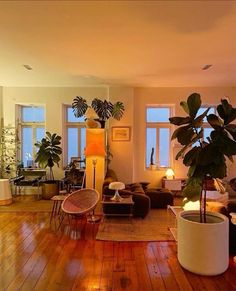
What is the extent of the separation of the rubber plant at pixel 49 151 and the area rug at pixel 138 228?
2.59m

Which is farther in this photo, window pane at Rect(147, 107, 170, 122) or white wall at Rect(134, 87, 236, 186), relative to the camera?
window pane at Rect(147, 107, 170, 122)

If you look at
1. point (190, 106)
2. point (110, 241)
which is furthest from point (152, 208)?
point (190, 106)

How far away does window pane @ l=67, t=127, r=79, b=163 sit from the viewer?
7918mm

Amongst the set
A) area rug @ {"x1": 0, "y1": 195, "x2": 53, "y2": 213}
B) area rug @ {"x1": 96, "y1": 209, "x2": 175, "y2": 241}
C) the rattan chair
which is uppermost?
the rattan chair

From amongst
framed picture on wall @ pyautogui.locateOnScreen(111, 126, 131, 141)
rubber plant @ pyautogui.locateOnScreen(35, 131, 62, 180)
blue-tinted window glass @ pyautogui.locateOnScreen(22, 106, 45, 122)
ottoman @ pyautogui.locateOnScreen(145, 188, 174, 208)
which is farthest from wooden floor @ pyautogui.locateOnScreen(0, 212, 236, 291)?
blue-tinted window glass @ pyautogui.locateOnScreen(22, 106, 45, 122)

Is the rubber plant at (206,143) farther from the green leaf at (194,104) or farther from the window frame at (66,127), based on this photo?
the window frame at (66,127)

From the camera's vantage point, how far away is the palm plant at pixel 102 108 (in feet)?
21.5

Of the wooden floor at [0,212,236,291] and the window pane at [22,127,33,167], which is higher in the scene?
the window pane at [22,127,33,167]

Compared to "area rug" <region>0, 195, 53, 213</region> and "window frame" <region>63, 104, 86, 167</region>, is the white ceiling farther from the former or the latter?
"area rug" <region>0, 195, 53, 213</region>

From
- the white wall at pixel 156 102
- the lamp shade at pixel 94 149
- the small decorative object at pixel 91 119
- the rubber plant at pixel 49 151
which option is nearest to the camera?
the lamp shade at pixel 94 149

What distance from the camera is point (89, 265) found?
341 centimetres

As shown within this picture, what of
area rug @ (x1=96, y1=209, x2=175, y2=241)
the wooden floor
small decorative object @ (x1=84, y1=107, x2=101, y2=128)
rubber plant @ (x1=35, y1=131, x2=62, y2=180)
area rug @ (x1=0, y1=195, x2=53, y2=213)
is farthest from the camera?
rubber plant @ (x1=35, y1=131, x2=62, y2=180)

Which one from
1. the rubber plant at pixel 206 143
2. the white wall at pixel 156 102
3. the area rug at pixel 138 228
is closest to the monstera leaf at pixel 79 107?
the white wall at pixel 156 102

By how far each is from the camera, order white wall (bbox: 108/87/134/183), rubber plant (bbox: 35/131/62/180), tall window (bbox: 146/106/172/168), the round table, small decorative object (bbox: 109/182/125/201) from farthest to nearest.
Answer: tall window (bbox: 146/106/172/168) < white wall (bbox: 108/87/134/183) < rubber plant (bbox: 35/131/62/180) < the round table < small decorative object (bbox: 109/182/125/201)
